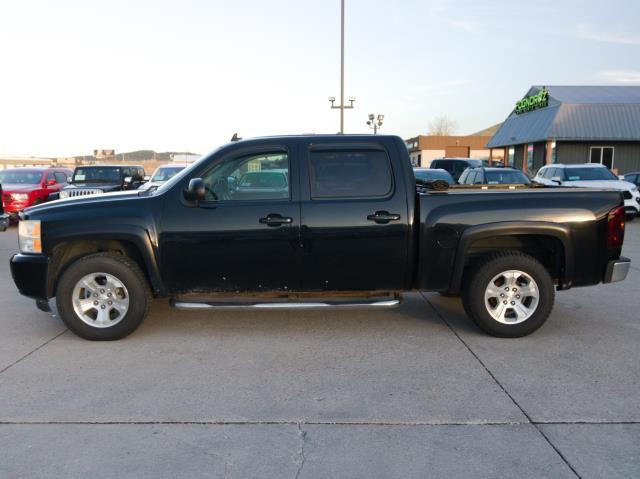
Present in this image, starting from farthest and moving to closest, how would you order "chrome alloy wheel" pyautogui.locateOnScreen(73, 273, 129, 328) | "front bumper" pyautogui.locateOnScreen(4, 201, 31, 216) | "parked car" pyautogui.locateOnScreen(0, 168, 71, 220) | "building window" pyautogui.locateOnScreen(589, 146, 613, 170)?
"building window" pyautogui.locateOnScreen(589, 146, 613, 170) → "parked car" pyautogui.locateOnScreen(0, 168, 71, 220) → "front bumper" pyautogui.locateOnScreen(4, 201, 31, 216) → "chrome alloy wheel" pyautogui.locateOnScreen(73, 273, 129, 328)

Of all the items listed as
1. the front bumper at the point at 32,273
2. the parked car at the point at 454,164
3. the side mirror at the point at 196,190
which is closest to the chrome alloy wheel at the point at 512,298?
the side mirror at the point at 196,190

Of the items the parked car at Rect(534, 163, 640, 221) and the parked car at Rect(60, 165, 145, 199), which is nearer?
the parked car at Rect(60, 165, 145, 199)

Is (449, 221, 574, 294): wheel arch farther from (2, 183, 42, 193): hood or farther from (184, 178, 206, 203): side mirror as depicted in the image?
(2, 183, 42, 193): hood

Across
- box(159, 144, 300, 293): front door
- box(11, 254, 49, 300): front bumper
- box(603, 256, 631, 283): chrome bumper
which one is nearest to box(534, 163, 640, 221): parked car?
box(603, 256, 631, 283): chrome bumper

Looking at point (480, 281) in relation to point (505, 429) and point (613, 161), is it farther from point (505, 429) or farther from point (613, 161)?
point (613, 161)

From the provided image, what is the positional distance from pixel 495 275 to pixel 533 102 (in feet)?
105

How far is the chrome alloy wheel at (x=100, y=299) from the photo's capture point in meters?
5.36

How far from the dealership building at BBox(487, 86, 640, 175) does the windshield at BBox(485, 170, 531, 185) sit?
14616 millimetres

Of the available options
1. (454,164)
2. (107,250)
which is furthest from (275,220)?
(454,164)

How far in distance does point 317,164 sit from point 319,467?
302 centimetres

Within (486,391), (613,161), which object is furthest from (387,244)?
(613,161)

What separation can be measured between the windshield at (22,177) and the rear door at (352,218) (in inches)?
529

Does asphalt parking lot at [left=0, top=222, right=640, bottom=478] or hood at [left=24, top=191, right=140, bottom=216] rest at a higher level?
hood at [left=24, top=191, right=140, bottom=216]

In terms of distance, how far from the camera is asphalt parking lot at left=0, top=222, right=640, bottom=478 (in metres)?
3.28
